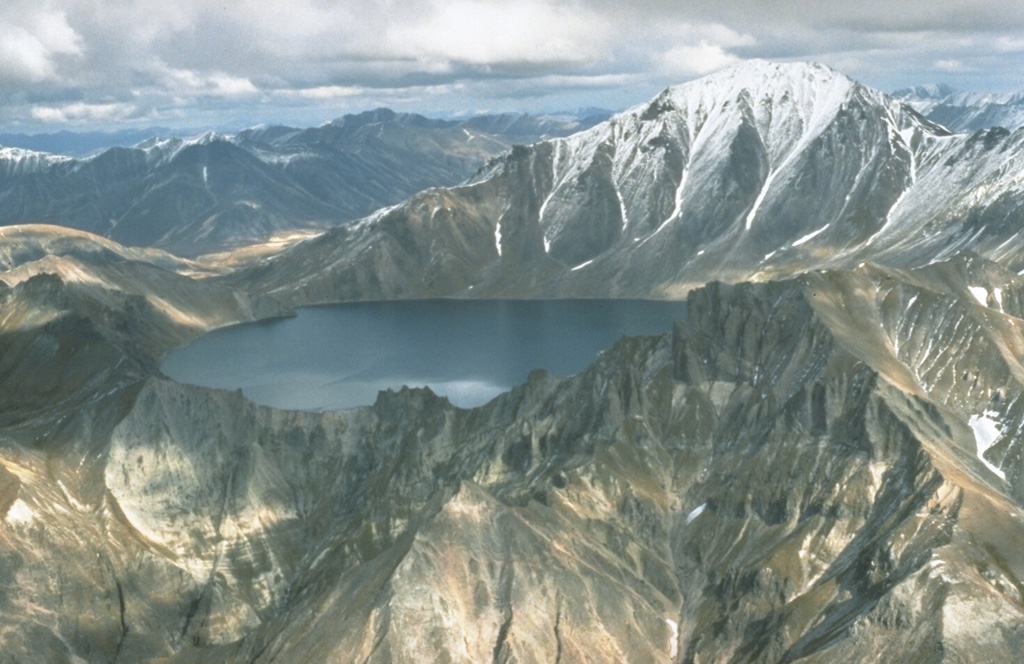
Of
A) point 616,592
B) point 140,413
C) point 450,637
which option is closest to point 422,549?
point 450,637

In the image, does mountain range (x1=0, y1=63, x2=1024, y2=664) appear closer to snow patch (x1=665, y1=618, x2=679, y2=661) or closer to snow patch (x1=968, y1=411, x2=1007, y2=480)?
snow patch (x1=665, y1=618, x2=679, y2=661)

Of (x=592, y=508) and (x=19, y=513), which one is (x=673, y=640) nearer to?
(x=592, y=508)

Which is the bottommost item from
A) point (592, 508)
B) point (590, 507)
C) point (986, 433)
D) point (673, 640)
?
point (673, 640)

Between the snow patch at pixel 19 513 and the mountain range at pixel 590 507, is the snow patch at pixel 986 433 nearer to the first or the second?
the mountain range at pixel 590 507

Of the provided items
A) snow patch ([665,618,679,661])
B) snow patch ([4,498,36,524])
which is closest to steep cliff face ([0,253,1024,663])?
snow patch ([4,498,36,524])

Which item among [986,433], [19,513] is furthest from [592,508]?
[19,513]

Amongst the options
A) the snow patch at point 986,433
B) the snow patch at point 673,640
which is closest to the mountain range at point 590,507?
the snow patch at point 673,640
